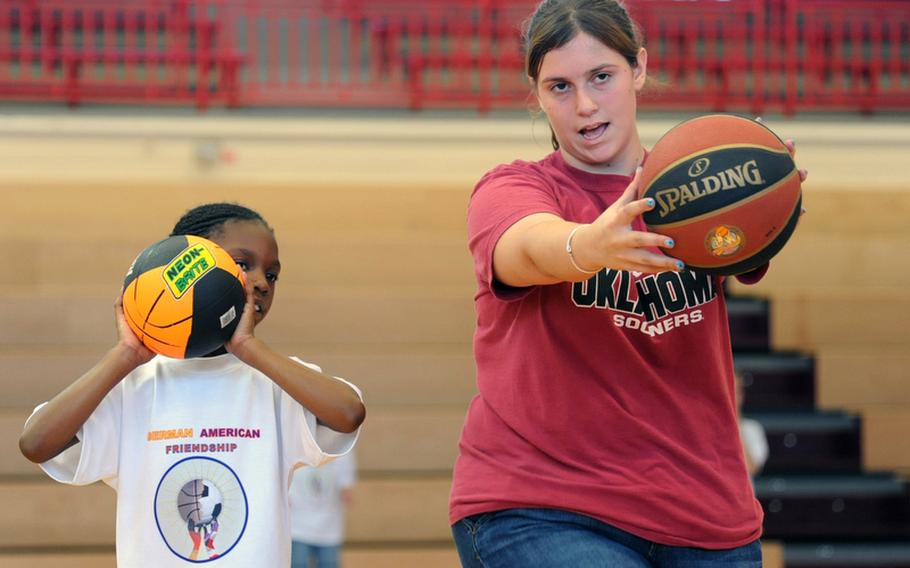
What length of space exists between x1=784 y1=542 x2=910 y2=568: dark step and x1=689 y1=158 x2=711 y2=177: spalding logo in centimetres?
404

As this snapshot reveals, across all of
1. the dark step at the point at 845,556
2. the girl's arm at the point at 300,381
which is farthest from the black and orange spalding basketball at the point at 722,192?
the dark step at the point at 845,556

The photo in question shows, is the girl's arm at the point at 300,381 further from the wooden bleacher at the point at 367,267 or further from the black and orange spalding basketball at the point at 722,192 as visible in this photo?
the wooden bleacher at the point at 367,267

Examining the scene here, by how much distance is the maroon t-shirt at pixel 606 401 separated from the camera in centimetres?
202

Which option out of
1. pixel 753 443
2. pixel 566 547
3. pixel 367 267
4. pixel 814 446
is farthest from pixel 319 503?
pixel 566 547

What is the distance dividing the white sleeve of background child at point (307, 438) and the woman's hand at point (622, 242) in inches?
29.8

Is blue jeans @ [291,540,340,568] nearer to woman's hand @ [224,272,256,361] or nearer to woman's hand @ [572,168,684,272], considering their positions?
woman's hand @ [224,272,256,361]

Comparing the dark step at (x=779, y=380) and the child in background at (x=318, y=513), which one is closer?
the child in background at (x=318, y=513)

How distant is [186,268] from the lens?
86.3 inches

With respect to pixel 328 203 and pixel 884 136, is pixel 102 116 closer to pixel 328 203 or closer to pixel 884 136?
pixel 328 203

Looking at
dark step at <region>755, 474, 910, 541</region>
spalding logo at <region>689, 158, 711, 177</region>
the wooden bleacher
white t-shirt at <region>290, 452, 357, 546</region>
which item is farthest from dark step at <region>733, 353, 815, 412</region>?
spalding logo at <region>689, 158, 711, 177</region>

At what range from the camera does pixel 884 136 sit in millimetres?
8164

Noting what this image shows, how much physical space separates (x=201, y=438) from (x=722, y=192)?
42.6 inches

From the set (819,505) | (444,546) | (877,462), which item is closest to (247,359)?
(444,546)

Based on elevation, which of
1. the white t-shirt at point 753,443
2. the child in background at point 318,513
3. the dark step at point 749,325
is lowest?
the child in background at point 318,513
